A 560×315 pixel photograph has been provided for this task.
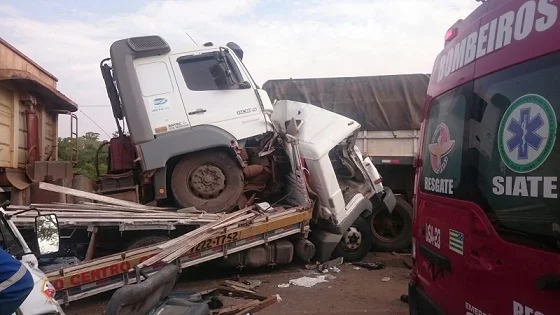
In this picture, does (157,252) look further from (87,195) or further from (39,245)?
(39,245)

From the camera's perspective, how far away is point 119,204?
6668 mm

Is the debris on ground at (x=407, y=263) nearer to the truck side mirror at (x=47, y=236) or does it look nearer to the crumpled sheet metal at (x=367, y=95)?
the crumpled sheet metal at (x=367, y=95)

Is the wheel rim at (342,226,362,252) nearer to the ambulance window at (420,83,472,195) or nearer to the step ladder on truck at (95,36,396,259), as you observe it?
the step ladder on truck at (95,36,396,259)

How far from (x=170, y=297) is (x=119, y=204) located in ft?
8.84

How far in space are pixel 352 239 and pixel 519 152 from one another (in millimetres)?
5900

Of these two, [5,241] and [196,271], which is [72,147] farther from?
[5,241]

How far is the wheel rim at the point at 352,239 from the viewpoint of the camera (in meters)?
7.96

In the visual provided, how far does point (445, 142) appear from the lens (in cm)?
312

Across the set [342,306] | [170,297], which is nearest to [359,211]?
[342,306]

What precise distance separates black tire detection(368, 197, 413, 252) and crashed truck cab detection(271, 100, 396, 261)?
47 cm

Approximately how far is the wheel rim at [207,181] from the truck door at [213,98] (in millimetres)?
603

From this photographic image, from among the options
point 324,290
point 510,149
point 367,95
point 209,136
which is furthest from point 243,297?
point 367,95

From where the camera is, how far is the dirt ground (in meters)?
5.84

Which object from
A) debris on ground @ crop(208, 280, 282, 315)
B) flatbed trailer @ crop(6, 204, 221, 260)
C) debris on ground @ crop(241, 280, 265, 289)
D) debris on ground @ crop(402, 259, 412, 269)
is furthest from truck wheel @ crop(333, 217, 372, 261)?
flatbed trailer @ crop(6, 204, 221, 260)
